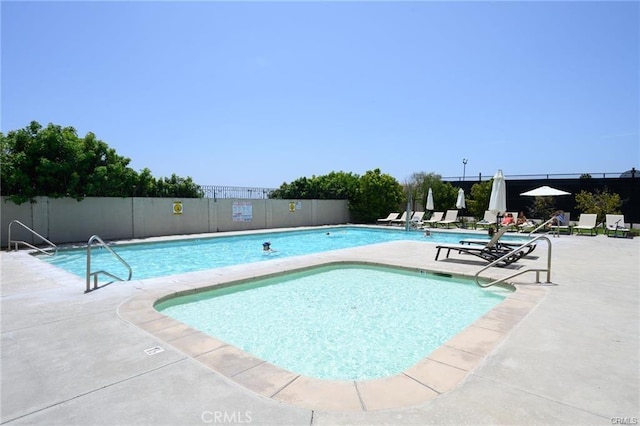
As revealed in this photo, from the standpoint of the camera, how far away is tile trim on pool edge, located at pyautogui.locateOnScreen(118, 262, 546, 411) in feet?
7.92

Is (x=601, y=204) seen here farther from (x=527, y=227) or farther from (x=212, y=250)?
(x=212, y=250)

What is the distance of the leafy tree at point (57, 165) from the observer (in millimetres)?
11516

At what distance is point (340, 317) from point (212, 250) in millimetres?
8985

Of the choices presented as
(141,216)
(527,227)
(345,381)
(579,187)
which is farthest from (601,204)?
(141,216)

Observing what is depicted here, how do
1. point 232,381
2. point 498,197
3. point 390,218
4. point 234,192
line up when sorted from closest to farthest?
point 232,381 → point 498,197 → point 234,192 → point 390,218

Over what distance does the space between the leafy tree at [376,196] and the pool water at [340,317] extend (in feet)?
50.6

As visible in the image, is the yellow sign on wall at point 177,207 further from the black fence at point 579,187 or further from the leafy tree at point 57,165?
the black fence at point 579,187

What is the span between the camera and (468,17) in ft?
34.0

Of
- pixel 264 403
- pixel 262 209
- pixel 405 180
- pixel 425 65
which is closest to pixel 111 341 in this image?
pixel 264 403

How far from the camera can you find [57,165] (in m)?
12.0

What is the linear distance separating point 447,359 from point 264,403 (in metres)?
1.76

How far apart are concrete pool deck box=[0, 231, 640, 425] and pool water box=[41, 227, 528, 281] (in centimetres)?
396

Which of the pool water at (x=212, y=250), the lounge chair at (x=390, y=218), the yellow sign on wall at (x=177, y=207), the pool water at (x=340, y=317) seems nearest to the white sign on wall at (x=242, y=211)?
the pool water at (x=212, y=250)

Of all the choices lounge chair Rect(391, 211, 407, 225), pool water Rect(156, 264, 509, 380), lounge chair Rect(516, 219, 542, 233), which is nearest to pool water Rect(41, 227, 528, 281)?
lounge chair Rect(516, 219, 542, 233)
